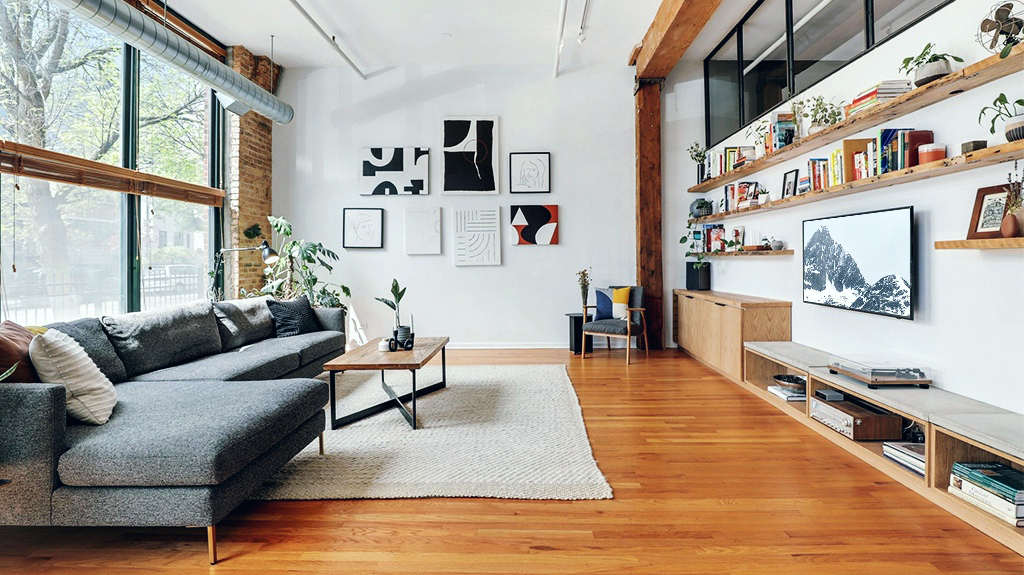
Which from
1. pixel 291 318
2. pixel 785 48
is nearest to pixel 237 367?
pixel 291 318

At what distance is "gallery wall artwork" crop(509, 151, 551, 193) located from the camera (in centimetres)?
662

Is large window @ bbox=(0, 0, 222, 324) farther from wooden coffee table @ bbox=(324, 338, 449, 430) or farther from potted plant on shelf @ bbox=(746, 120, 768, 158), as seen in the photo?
potted plant on shelf @ bbox=(746, 120, 768, 158)

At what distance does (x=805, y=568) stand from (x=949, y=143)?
7.81 ft

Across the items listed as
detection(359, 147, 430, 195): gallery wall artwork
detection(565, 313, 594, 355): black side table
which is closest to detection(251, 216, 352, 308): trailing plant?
detection(359, 147, 430, 195): gallery wall artwork

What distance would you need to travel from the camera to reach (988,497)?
2117mm

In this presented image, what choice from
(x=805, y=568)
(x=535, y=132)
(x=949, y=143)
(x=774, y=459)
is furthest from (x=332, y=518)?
(x=535, y=132)

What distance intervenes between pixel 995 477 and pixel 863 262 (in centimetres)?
159

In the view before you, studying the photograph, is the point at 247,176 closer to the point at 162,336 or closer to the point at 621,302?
the point at 162,336

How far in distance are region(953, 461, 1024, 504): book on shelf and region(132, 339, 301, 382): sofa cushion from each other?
402 cm

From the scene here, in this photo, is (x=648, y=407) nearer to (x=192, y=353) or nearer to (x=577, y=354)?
(x=577, y=354)

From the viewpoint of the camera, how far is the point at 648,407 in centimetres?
394

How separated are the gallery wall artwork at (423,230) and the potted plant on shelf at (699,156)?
10.9 feet

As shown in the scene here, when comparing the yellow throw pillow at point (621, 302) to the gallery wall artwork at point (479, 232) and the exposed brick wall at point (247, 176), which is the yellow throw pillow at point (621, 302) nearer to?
the gallery wall artwork at point (479, 232)

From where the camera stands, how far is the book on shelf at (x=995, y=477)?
204 centimetres
